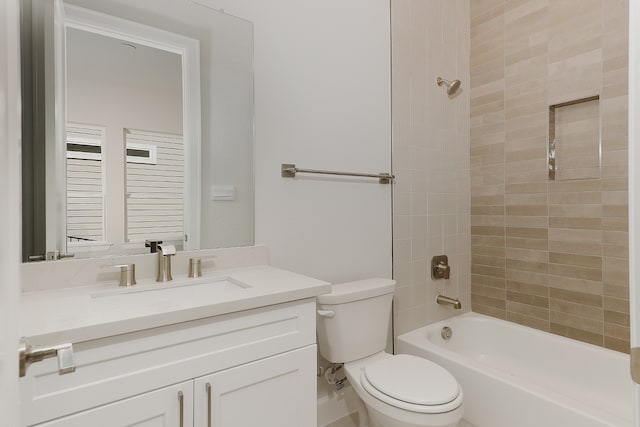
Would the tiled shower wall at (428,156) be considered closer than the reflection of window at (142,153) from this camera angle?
No

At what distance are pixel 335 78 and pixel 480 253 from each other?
1.54 m

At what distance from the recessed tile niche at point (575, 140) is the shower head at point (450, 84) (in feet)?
1.80

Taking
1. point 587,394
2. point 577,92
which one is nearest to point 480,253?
point 587,394

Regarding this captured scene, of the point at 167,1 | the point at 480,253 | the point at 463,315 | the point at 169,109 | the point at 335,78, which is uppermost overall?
the point at 167,1

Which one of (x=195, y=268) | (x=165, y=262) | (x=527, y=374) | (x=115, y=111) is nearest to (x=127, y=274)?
(x=165, y=262)

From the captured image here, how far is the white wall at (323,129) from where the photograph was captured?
163cm

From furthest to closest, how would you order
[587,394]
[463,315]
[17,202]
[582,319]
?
[463,315] < [582,319] < [587,394] < [17,202]

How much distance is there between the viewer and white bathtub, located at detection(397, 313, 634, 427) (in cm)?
143

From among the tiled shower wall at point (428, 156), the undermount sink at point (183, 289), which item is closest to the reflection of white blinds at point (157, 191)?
the undermount sink at point (183, 289)

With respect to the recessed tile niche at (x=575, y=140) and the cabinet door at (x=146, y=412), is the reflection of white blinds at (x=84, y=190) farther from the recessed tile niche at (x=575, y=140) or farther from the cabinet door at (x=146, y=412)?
the recessed tile niche at (x=575, y=140)

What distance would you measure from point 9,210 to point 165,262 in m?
0.91

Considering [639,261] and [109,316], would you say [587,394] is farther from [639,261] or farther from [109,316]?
[109,316]

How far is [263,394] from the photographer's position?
1.09 m

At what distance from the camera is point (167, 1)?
1.41 metres
